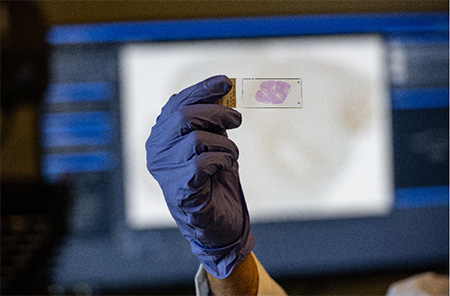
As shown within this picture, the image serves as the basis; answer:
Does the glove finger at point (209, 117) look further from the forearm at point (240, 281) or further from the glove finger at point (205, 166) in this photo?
the forearm at point (240, 281)

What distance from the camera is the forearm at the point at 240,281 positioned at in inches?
40.3

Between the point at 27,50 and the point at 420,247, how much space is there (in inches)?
77.2

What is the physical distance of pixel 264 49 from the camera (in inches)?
68.2

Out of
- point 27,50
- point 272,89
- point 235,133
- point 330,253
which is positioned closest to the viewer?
point 272,89

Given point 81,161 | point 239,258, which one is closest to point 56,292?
point 81,161

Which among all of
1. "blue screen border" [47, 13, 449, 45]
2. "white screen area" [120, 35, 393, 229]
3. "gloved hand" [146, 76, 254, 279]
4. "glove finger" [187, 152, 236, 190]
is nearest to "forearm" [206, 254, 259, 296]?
"gloved hand" [146, 76, 254, 279]

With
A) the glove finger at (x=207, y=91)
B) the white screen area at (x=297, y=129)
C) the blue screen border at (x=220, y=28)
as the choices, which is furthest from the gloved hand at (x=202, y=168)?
the blue screen border at (x=220, y=28)

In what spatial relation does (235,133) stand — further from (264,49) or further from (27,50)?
(27,50)

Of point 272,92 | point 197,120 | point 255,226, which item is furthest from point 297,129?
point 197,120

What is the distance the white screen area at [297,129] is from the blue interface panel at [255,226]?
5cm

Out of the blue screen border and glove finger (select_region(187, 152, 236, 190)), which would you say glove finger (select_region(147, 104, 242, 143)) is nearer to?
glove finger (select_region(187, 152, 236, 190))

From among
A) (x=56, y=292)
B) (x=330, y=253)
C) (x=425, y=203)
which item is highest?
(x=425, y=203)

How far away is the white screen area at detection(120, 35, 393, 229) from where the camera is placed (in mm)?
1720

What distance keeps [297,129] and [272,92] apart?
76cm
